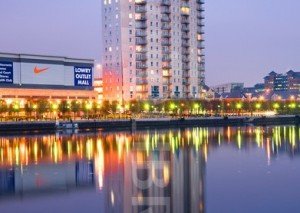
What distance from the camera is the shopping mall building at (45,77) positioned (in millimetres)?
73875

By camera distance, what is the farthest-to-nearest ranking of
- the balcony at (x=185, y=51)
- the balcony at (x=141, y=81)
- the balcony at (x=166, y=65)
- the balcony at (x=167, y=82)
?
the balcony at (x=185, y=51), the balcony at (x=167, y=82), the balcony at (x=166, y=65), the balcony at (x=141, y=81)

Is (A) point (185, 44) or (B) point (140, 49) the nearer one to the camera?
(B) point (140, 49)

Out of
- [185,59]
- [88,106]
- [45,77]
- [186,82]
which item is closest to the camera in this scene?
[45,77]

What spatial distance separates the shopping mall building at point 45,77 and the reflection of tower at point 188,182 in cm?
4108

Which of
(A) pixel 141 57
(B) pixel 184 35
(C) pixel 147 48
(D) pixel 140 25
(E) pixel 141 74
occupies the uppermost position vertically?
(D) pixel 140 25

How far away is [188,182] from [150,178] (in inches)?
67.6

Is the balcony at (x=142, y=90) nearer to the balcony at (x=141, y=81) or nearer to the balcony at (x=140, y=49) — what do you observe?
the balcony at (x=141, y=81)

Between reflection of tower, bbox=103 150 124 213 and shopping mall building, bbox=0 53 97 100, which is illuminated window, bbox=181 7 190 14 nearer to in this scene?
shopping mall building, bbox=0 53 97 100

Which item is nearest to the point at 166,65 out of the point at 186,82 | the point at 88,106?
the point at 186,82

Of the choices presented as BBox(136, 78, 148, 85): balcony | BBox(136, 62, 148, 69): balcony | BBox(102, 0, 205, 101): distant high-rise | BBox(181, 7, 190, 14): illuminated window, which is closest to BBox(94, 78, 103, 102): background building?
BBox(102, 0, 205, 101): distant high-rise

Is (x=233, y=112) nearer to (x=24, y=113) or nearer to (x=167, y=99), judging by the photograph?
(x=167, y=99)

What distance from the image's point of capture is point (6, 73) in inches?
2889

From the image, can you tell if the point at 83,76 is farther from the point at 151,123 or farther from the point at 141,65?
the point at 151,123

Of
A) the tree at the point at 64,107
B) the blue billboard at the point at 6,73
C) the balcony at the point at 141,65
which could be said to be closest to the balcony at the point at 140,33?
the balcony at the point at 141,65
